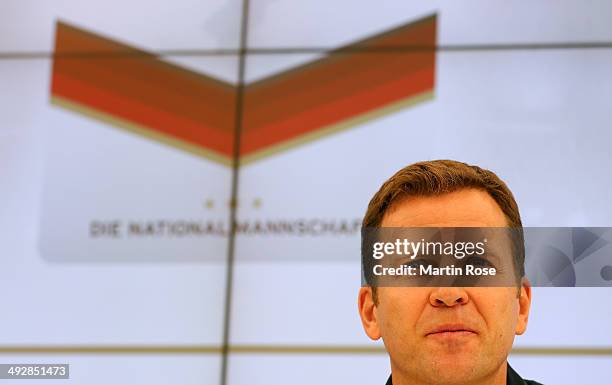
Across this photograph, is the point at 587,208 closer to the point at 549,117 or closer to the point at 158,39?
the point at 549,117

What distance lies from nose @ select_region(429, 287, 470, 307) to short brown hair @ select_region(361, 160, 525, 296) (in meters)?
0.09

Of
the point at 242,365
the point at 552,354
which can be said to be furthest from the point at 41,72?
the point at 552,354

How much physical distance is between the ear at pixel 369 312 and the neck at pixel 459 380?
0.05 m

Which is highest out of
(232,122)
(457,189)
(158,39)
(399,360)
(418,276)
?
(158,39)

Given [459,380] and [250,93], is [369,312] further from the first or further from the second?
[250,93]

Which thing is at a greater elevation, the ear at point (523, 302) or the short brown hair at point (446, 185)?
the short brown hair at point (446, 185)

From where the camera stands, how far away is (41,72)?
7.66 ft

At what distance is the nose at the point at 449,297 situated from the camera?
113 centimetres

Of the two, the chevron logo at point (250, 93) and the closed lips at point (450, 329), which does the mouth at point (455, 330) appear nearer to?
the closed lips at point (450, 329)

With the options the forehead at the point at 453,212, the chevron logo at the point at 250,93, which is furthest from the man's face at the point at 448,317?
the chevron logo at the point at 250,93

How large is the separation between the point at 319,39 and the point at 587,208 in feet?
2.68

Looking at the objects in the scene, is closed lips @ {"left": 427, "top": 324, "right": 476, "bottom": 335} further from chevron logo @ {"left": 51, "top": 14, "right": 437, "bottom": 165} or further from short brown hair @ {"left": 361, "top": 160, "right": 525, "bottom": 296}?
chevron logo @ {"left": 51, "top": 14, "right": 437, "bottom": 165}

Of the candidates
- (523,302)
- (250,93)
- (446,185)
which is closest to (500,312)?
(523,302)

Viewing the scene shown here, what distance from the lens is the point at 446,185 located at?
3.84 feet
